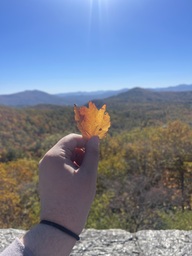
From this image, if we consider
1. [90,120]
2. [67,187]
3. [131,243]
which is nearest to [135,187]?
[131,243]

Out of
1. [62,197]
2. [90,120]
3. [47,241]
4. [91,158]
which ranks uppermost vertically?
[90,120]

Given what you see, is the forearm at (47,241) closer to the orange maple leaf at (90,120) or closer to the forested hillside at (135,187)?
the orange maple leaf at (90,120)

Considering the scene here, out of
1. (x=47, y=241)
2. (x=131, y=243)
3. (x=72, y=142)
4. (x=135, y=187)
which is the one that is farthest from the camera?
(x=135, y=187)

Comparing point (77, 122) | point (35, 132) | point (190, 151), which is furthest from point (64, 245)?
point (35, 132)

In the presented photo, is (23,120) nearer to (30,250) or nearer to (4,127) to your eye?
(4,127)

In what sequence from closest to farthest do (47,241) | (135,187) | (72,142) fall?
(47,241)
(72,142)
(135,187)

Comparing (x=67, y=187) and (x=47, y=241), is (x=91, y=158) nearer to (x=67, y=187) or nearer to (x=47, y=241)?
(x=67, y=187)
